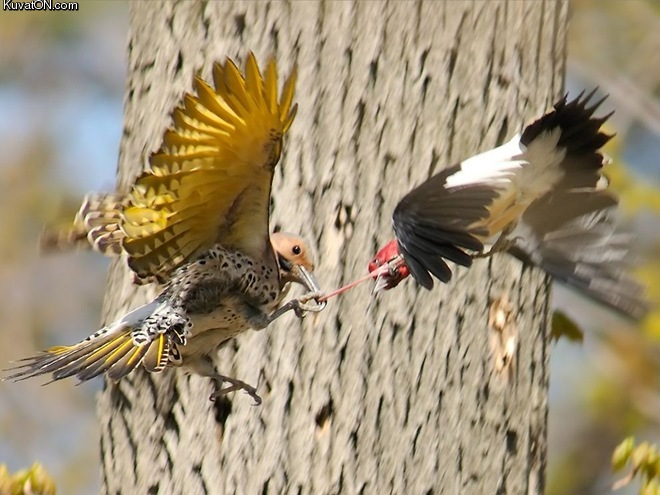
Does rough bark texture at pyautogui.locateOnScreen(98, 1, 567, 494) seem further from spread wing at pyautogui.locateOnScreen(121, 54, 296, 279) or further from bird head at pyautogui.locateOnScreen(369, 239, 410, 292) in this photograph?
spread wing at pyautogui.locateOnScreen(121, 54, 296, 279)

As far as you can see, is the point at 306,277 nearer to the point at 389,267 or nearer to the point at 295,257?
the point at 295,257

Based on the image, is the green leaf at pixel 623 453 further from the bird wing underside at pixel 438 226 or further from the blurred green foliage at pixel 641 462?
the bird wing underside at pixel 438 226

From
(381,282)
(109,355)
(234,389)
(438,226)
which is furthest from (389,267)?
(109,355)

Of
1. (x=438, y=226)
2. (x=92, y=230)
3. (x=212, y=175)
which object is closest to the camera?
(x=212, y=175)

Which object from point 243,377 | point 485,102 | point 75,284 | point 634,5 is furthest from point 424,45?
point 75,284

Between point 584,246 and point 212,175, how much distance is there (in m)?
1.75

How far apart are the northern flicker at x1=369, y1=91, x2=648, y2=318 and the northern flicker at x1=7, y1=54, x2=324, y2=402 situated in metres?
0.47

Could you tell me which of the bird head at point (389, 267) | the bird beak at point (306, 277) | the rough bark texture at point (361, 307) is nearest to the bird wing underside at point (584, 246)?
the rough bark texture at point (361, 307)

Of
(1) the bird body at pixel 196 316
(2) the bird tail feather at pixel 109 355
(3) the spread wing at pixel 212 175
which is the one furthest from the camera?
(1) the bird body at pixel 196 316

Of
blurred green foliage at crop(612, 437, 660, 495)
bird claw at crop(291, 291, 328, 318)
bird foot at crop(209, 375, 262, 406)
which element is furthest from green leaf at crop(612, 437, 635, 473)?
bird foot at crop(209, 375, 262, 406)

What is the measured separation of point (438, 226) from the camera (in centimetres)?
374

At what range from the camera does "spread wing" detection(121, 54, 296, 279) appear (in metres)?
3.24

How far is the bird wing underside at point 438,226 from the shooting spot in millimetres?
3596

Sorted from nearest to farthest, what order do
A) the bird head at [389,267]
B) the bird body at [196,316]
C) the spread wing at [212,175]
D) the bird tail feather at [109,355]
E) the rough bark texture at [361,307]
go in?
the spread wing at [212,175]
the bird tail feather at [109,355]
the bird body at [196,316]
the bird head at [389,267]
the rough bark texture at [361,307]
